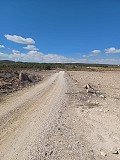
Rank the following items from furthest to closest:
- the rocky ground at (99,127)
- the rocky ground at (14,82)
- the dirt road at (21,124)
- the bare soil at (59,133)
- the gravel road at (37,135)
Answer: the rocky ground at (14,82)
the rocky ground at (99,127)
the dirt road at (21,124)
the bare soil at (59,133)
the gravel road at (37,135)

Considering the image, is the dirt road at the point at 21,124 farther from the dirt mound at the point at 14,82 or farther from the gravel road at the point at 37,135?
the dirt mound at the point at 14,82

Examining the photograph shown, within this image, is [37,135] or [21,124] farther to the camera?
[21,124]

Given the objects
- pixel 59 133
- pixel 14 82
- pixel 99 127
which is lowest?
pixel 14 82

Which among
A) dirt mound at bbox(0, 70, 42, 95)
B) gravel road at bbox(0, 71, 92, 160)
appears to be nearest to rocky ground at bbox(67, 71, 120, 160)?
gravel road at bbox(0, 71, 92, 160)

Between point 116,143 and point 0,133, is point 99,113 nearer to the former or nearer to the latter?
point 116,143

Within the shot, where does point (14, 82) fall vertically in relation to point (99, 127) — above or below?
below

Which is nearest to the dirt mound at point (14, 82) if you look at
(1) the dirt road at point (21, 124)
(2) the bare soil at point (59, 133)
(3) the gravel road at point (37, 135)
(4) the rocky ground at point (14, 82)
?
(4) the rocky ground at point (14, 82)

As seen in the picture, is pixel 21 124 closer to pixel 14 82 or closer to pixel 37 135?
pixel 37 135

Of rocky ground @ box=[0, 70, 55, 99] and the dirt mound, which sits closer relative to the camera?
rocky ground @ box=[0, 70, 55, 99]

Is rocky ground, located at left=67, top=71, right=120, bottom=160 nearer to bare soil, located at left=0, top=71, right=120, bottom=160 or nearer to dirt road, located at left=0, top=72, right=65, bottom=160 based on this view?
bare soil, located at left=0, top=71, right=120, bottom=160

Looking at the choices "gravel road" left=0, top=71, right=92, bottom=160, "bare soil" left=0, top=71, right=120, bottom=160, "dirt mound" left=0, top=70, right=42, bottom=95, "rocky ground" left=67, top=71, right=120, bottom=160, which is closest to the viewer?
"gravel road" left=0, top=71, right=92, bottom=160

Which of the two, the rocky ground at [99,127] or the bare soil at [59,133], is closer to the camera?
the bare soil at [59,133]

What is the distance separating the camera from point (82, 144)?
866 centimetres

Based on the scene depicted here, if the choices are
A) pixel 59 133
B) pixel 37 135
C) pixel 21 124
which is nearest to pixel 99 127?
pixel 59 133
